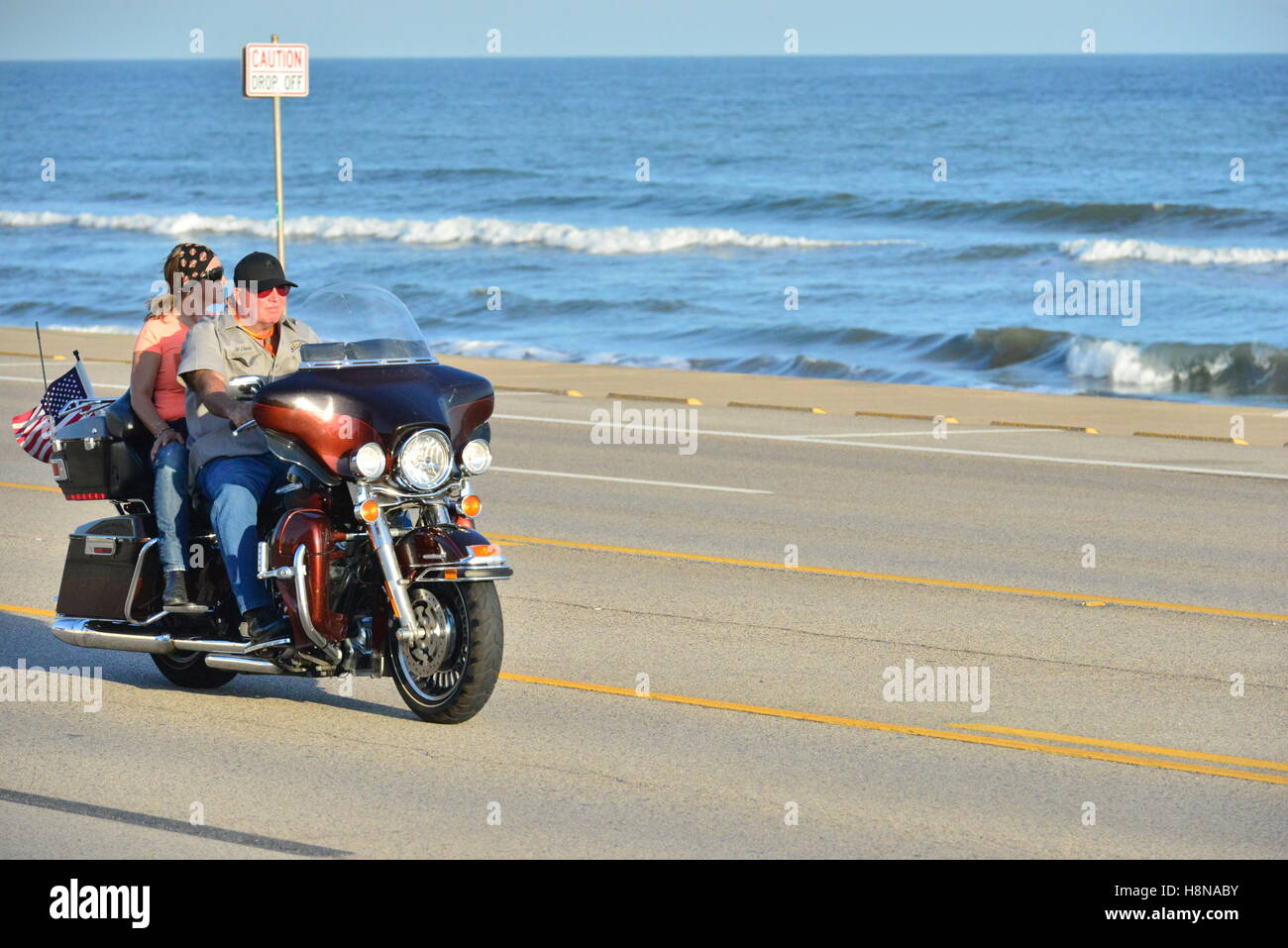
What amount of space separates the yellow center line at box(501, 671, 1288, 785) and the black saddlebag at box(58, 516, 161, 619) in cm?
Answer: 161

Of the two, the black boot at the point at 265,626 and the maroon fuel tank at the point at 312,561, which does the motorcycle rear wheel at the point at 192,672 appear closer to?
the black boot at the point at 265,626

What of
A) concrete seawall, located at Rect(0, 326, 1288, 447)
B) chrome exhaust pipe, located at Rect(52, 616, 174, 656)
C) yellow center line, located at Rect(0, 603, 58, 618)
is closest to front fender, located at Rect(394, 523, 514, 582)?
chrome exhaust pipe, located at Rect(52, 616, 174, 656)

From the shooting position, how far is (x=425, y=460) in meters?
6.83

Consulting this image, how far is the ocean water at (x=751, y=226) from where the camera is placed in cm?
2944

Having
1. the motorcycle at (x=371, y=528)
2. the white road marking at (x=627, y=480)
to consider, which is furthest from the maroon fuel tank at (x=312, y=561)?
the white road marking at (x=627, y=480)

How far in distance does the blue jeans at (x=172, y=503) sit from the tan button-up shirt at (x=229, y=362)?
0.12 metres

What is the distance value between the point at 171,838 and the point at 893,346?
2406cm

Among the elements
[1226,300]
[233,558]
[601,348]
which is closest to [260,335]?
[233,558]

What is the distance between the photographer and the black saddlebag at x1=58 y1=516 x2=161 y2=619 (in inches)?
305

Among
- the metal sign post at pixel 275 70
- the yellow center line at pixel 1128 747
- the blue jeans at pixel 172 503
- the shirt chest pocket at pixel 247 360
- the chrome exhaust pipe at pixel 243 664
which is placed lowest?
the yellow center line at pixel 1128 747

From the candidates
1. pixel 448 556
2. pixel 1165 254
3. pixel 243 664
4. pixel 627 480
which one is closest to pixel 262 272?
pixel 448 556

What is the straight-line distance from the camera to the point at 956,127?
8681 cm

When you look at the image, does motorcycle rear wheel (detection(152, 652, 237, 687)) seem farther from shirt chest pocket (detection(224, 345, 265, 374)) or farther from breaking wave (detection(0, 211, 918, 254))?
breaking wave (detection(0, 211, 918, 254))

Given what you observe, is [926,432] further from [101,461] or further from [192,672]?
[101,461]
